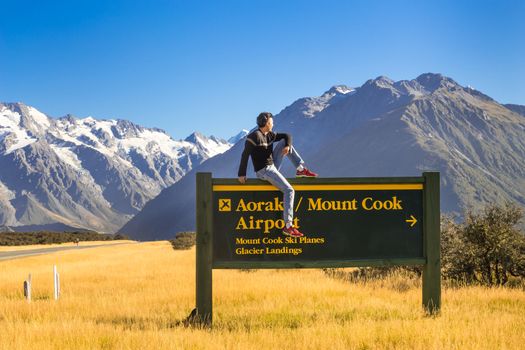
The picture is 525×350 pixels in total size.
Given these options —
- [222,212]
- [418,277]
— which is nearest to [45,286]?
[222,212]

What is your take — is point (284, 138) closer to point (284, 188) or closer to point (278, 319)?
point (284, 188)

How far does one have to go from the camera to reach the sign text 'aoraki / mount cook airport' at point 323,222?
883 cm

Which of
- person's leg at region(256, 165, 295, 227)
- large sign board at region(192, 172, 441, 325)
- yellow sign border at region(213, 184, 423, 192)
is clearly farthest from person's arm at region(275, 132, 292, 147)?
yellow sign border at region(213, 184, 423, 192)

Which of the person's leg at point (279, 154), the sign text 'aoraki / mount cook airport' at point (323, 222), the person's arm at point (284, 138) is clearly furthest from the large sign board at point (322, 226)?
the person's arm at point (284, 138)

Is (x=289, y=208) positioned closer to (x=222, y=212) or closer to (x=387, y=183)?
(x=222, y=212)

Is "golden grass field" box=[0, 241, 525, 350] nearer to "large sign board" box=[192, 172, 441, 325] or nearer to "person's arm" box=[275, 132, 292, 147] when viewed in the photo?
"large sign board" box=[192, 172, 441, 325]

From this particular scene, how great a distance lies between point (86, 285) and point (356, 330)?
1072 cm

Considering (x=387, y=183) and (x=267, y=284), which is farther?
(x=267, y=284)

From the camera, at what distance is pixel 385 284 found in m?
13.7

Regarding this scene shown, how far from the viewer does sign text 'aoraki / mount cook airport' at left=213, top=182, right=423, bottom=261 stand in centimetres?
883

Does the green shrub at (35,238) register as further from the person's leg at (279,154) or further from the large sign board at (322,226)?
the person's leg at (279,154)

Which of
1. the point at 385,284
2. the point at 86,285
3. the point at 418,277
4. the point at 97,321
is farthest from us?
the point at 86,285

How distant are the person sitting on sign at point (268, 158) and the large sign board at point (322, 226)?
0.72 ft

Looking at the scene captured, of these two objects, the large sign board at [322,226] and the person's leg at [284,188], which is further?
the large sign board at [322,226]
